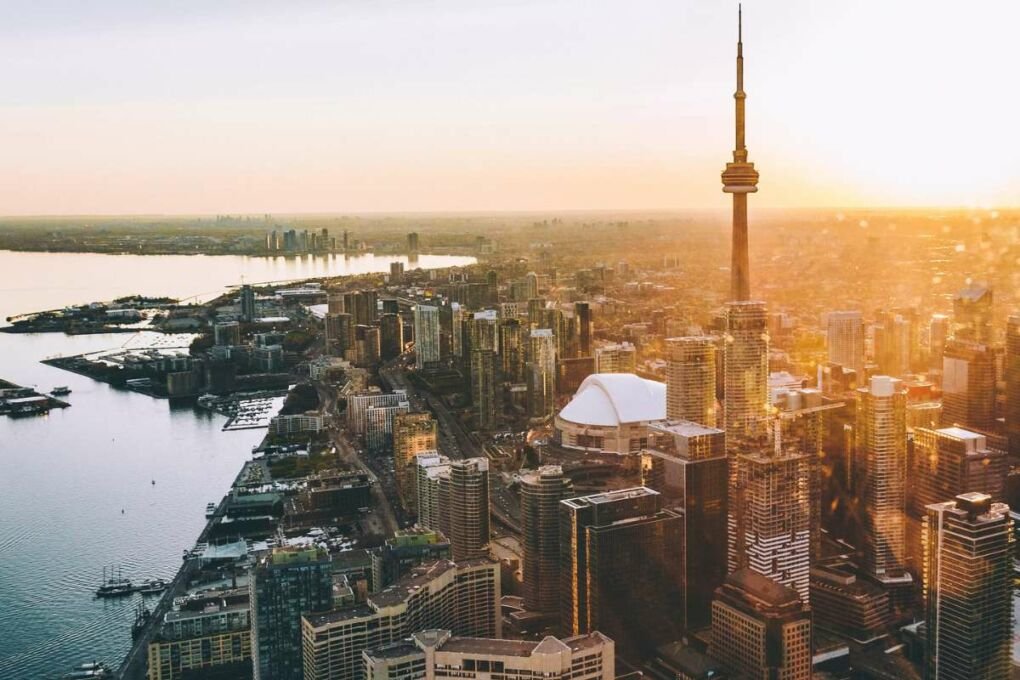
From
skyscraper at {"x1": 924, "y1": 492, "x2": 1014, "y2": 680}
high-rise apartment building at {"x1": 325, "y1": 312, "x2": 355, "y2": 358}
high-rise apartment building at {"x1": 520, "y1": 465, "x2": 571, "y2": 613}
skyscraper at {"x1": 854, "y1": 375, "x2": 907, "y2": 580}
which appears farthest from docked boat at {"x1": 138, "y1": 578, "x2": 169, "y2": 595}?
high-rise apartment building at {"x1": 325, "y1": 312, "x2": 355, "y2": 358}

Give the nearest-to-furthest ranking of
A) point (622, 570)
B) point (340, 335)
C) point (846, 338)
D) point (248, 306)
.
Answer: point (622, 570), point (846, 338), point (340, 335), point (248, 306)

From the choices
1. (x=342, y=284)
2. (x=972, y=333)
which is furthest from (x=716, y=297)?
(x=342, y=284)

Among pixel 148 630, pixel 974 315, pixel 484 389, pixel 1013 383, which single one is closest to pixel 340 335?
pixel 484 389

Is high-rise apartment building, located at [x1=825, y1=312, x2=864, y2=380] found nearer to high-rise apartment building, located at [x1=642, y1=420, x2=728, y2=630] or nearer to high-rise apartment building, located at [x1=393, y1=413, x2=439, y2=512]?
high-rise apartment building, located at [x1=642, y1=420, x2=728, y2=630]

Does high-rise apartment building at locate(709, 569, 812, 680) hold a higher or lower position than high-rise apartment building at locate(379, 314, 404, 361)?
lower

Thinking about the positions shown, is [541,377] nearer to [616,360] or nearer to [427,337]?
[616,360]

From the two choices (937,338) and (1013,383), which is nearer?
(1013,383)

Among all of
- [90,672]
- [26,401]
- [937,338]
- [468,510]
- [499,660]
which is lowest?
[90,672]

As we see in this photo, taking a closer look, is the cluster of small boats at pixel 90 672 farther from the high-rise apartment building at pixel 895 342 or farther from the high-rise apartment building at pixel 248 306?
the high-rise apartment building at pixel 248 306
